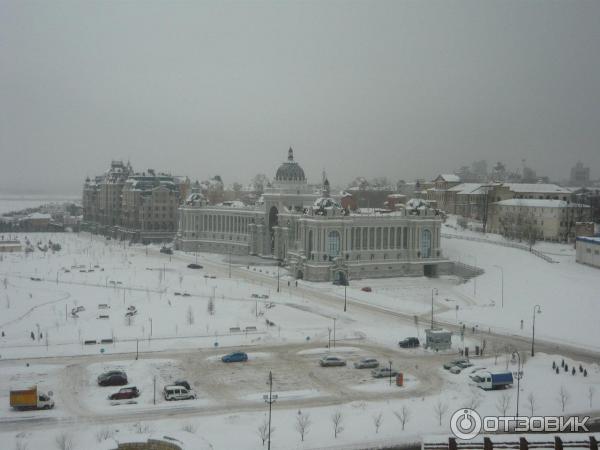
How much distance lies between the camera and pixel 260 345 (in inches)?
1702

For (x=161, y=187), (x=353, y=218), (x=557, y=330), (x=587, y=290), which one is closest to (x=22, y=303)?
(x=353, y=218)

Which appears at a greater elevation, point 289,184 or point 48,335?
point 289,184

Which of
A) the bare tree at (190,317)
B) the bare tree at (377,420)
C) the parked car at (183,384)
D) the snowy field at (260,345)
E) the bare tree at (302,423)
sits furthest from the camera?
the bare tree at (190,317)

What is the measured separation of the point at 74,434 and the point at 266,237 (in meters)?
60.3

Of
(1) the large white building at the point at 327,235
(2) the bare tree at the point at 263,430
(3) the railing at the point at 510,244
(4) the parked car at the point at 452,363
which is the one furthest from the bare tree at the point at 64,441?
(3) the railing at the point at 510,244

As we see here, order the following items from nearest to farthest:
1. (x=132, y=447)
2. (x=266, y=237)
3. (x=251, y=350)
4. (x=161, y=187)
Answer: (x=132, y=447) → (x=251, y=350) → (x=266, y=237) → (x=161, y=187)

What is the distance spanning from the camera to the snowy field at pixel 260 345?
29.8 metres

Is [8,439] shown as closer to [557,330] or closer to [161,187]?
[557,330]

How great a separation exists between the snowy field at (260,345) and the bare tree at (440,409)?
175 millimetres

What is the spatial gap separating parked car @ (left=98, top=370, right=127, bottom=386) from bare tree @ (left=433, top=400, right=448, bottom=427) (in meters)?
15.7

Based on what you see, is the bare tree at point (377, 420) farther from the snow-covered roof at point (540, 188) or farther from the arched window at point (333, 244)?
the snow-covered roof at point (540, 188)

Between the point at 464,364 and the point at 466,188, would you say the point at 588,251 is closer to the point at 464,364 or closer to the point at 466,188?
the point at 464,364

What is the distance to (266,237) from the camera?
287 feet

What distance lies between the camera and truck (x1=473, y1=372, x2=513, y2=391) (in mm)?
34938
